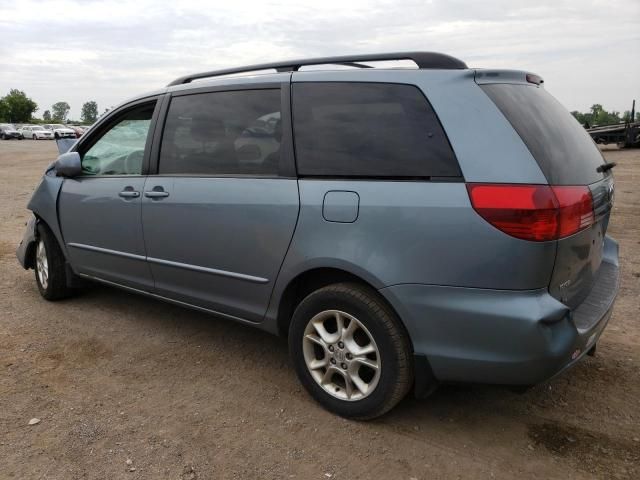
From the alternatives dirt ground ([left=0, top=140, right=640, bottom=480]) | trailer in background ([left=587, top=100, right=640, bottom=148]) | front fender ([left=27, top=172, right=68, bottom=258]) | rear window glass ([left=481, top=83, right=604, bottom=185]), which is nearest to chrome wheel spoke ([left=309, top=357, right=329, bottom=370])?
dirt ground ([left=0, top=140, right=640, bottom=480])

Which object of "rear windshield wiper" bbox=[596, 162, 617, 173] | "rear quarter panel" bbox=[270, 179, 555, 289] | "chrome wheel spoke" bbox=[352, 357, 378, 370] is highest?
"rear windshield wiper" bbox=[596, 162, 617, 173]

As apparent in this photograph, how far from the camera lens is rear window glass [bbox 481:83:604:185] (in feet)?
8.02

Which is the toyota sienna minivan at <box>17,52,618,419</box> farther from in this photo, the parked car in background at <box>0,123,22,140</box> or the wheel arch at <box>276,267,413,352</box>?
the parked car in background at <box>0,123,22,140</box>

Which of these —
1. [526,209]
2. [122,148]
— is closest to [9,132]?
[122,148]

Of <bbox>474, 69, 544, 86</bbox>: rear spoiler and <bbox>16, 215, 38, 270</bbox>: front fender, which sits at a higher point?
<bbox>474, 69, 544, 86</bbox>: rear spoiler

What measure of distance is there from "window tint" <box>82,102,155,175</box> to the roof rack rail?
1.64 ft

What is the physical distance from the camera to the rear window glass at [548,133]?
2.45m

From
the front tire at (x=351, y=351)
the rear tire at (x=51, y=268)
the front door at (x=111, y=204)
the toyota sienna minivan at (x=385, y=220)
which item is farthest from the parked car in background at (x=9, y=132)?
the front tire at (x=351, y=351)

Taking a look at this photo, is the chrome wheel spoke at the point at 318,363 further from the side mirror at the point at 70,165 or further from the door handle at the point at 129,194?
the side mirror at the point at 70,165

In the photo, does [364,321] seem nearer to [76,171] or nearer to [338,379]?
[338,379]

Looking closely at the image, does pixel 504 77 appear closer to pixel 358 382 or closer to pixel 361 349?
pixel 361 349

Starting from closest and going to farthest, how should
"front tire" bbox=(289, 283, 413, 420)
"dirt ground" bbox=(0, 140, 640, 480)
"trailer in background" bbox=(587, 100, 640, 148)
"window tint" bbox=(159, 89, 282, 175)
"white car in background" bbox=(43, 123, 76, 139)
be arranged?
"dirt ground" bbox=(0, 140, 640, 480), "front tire" bbox=(289, 283, 413, 420), "window tint" bbox=(159, 89, 282, 175), "trailer in background" bbox=(587, 100, 640, 148), "white car in background" bbox=(43, 123, 76, 139)

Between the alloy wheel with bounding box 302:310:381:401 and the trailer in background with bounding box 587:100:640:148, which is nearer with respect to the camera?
the alloy wheel with bounding box 302:310:381:401

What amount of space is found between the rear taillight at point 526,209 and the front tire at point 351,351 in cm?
67
